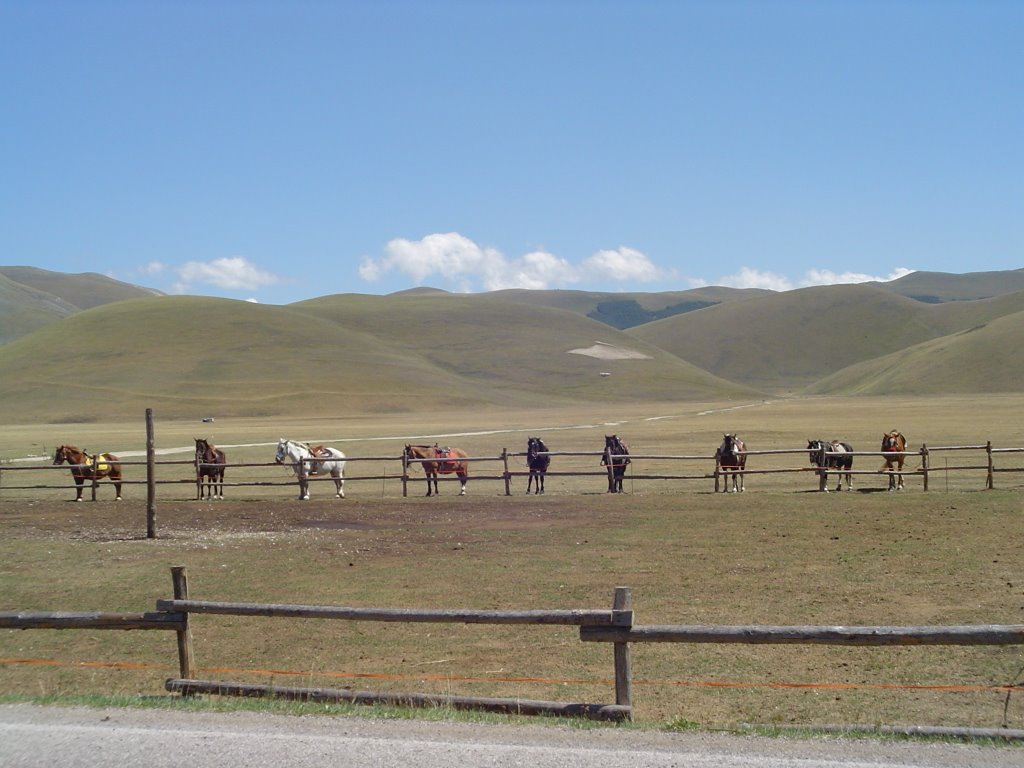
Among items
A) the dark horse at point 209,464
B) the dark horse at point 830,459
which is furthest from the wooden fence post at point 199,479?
the dark horse at point 830,459

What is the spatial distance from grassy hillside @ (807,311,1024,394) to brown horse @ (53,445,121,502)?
473ft

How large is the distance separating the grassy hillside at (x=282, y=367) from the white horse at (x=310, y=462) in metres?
76.8

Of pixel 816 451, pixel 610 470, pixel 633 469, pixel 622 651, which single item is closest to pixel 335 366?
pixel 633 469

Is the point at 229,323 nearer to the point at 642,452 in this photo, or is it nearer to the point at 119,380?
the point at 119,380

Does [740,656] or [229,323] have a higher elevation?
[229,323]

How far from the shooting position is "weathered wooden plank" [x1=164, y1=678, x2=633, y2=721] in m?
7.85

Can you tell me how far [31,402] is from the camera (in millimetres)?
113312

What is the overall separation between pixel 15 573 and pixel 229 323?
154 m

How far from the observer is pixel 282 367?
140m

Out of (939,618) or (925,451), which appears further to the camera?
A: (925,451)

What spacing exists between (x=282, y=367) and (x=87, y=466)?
112 m

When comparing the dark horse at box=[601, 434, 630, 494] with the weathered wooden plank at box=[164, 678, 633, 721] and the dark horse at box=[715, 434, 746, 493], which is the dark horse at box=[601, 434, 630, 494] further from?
the weathered wooden plank at box=[164, 678, 633, 721]

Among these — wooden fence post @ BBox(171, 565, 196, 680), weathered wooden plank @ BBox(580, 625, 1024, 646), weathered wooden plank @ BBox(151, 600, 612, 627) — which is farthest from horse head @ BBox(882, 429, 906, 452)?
wooden fence post @ BBox(171, 565, 196, 680)

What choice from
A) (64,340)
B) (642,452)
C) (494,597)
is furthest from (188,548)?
(64,340)
